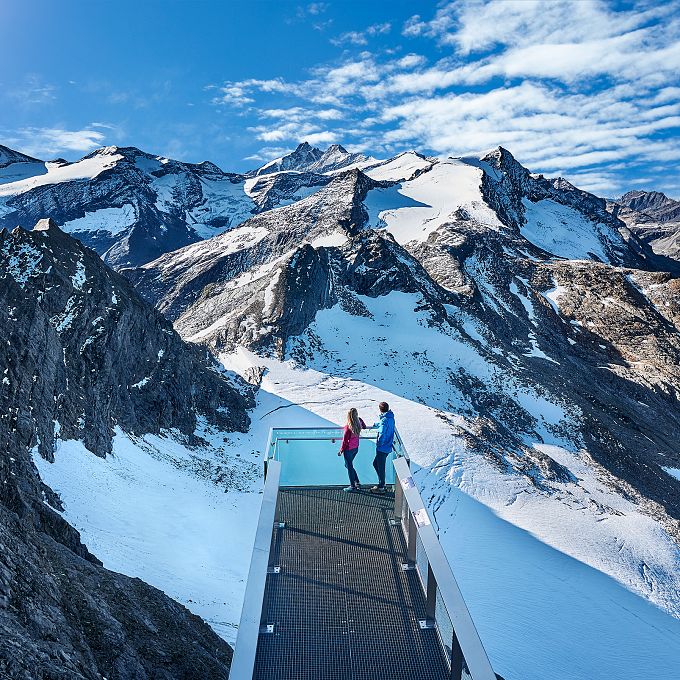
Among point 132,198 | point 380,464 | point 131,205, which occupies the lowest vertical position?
point 380,464

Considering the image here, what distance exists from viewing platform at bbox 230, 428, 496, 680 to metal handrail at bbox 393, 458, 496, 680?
0.04ft

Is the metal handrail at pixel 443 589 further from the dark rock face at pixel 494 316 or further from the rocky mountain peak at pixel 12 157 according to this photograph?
the rocky mountain peak at pixel 12 157

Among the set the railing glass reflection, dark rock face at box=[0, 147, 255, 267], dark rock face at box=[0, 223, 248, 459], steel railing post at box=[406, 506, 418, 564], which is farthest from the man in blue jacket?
dark rock face at box=[0, 147, 255, 267]

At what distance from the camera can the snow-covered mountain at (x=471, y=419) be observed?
14.9 meters

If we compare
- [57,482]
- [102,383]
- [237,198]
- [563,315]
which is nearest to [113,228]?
[237,198]

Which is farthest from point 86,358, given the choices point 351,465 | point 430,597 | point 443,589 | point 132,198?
point 132,198

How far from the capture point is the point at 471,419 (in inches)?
1129

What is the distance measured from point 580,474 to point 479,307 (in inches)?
860

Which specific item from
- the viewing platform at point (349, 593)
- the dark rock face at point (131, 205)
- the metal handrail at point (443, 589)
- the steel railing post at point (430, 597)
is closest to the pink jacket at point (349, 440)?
the viewing platform at point (349, 593)

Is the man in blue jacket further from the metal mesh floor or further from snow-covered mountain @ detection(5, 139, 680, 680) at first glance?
snow-covered mountain @ detection(5, 139, 680, 680)

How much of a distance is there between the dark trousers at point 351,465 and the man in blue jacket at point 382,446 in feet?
1.17

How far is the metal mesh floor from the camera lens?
581 centimetres

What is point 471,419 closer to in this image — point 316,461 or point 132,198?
point 316,461

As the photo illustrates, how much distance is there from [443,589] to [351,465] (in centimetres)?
386
